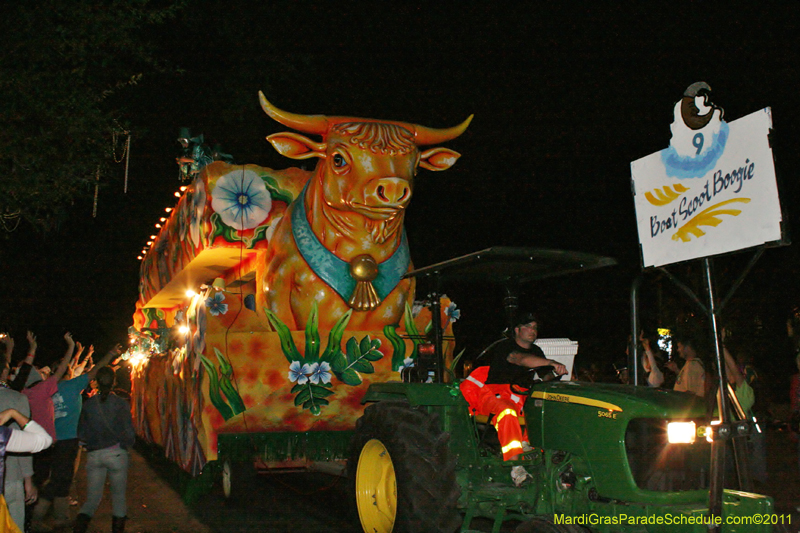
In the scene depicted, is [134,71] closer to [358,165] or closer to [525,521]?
[358,165]

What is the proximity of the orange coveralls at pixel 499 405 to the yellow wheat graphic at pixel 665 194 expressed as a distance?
1.68 meters

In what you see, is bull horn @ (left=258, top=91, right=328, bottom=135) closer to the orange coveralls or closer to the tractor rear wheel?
the tractor rear wheel

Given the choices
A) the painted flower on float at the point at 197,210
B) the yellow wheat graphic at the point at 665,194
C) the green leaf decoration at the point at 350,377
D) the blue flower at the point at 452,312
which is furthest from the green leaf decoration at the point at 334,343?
the yellow wheat graphic at the point at 665,194

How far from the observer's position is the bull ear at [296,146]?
8.15 meters

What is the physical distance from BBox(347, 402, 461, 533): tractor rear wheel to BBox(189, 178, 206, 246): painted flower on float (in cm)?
370

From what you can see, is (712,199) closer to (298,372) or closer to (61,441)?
(298,372)

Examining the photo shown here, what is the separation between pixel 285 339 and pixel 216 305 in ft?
2.55

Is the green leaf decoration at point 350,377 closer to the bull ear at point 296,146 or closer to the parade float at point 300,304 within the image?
the parade float at point 300,304

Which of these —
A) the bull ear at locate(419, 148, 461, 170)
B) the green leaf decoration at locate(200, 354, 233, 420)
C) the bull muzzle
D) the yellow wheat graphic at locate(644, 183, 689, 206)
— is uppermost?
the bull ear at locate(419, 148, 461, 170)

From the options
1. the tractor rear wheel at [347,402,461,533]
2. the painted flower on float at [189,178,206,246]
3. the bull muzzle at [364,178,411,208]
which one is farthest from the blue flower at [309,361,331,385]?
the painted flower on float at [189,178,206,246]

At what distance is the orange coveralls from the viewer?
17.2 ft

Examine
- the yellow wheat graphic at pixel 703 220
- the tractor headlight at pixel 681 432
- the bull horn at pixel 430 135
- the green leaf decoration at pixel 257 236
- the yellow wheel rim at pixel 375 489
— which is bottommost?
the yellow wheel rim at pixel 375 489

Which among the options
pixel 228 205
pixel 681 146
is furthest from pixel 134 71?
pixel 681 146

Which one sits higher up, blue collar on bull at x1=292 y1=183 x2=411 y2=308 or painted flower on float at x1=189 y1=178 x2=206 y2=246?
painted flower on float at x1=189 y1=178 x2=206 y2=246
